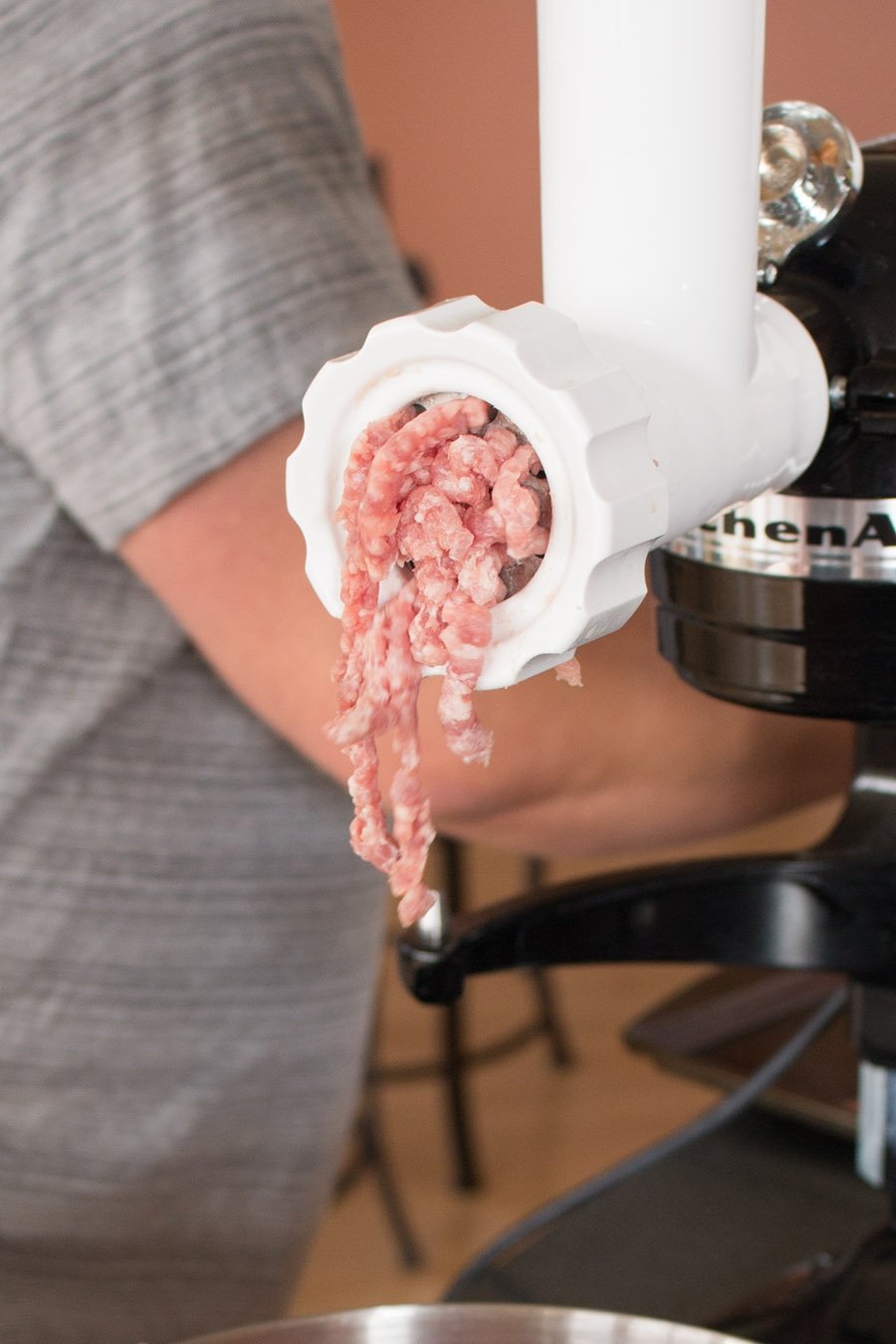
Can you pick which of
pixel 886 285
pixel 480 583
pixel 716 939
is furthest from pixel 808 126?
pixel 716 939

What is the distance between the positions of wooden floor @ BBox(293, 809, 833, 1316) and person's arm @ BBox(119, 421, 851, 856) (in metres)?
1.31

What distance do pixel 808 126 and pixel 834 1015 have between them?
0.39 m

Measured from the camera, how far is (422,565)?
0.83 feet

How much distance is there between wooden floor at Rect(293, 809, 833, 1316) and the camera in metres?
1.88

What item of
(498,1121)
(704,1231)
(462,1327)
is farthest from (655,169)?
(498,1121)

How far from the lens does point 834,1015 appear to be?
601mm

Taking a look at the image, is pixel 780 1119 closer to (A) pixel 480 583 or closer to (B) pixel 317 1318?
(B) pixel 317 1318

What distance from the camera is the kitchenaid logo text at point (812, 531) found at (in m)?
0.33

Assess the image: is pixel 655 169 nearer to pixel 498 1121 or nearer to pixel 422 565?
pixel 422 565

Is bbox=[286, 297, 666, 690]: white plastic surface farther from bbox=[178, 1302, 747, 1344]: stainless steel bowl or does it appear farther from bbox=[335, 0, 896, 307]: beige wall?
bbox=[178, 1302, 747, 1344]: stainless steel bowl

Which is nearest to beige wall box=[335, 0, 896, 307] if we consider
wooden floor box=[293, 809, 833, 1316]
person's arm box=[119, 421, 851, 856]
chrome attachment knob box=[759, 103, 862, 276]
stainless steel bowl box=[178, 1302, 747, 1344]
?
chrome attachment knob box=[759, 103, 862, 276]

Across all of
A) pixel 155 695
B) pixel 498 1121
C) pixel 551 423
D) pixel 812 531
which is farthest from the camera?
pixel 498 1121

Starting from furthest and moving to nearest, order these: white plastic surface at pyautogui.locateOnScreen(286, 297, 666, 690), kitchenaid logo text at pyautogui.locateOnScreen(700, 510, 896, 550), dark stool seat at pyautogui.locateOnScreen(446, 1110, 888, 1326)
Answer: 1. dark stool seat at pyautogui.locateOnScreen(446, 1110, 888, 1326)
2. kitchenaid logo text at pyautogui.locateOnScreen(700, 510, 896, 550)
3. white plastic surface at pyautogui.locateOnScreen(286, 297, 666, 690)

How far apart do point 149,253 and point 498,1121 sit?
1.85 meters
